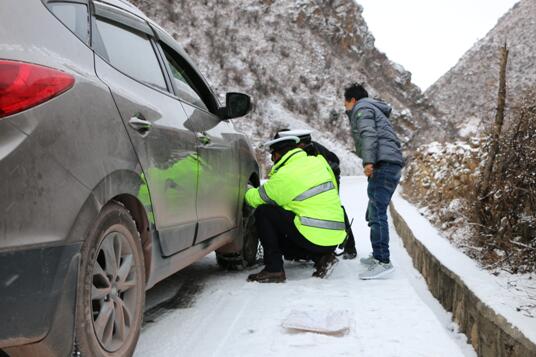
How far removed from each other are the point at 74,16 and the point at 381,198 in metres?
3.35

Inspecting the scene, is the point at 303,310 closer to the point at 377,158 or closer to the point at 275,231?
the point at 275,231

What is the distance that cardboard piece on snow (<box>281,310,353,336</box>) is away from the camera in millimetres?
3340

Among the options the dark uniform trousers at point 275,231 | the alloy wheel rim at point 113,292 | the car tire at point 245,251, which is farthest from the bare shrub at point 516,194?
the alloy wheel rim at point 113,292

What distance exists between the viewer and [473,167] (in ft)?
21.5

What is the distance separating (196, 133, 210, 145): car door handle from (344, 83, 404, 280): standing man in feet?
5.41

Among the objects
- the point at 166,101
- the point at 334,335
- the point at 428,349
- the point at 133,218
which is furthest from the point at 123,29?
the point at 428,349

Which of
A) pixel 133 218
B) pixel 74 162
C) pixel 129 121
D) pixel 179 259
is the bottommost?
pixel 179 259

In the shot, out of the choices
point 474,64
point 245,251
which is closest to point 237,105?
point 245,251

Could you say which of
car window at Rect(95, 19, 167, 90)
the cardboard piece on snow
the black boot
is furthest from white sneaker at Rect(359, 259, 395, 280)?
car window at Rect(95, 19, 167, 90)

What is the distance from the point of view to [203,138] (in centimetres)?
379

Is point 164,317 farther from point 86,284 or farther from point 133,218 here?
point 86,284

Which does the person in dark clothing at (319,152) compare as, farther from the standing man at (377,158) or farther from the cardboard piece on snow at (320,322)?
the cardboard piece on snow at (320,322)

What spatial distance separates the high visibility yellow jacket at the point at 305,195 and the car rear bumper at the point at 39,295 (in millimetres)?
2829

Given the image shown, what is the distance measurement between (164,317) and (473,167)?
4.26 m
